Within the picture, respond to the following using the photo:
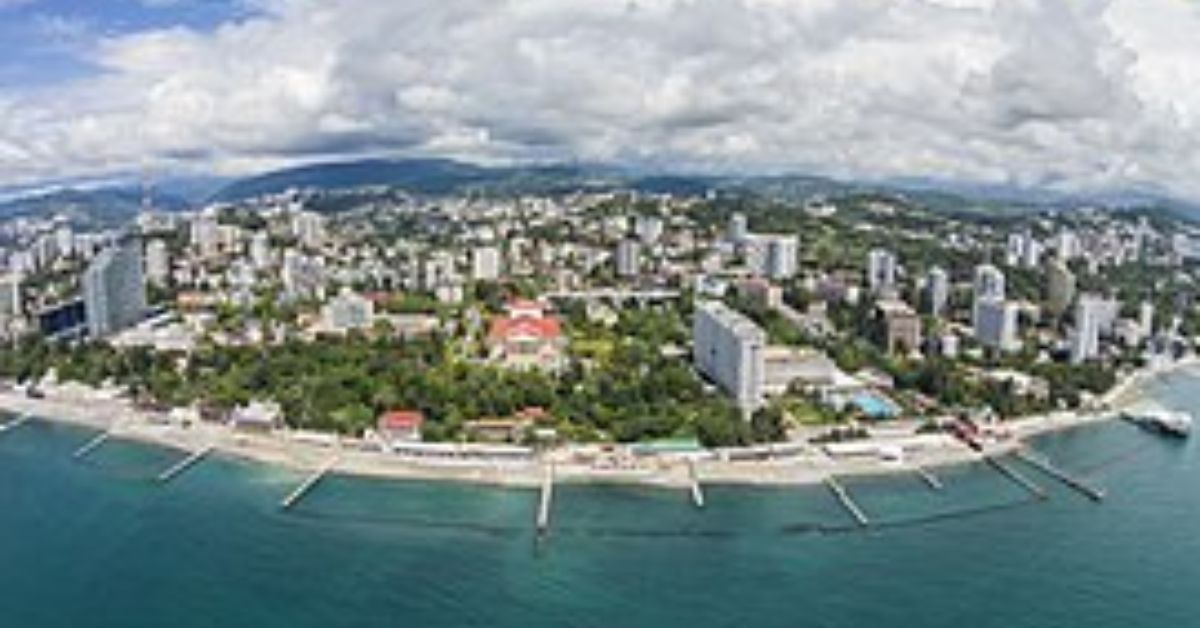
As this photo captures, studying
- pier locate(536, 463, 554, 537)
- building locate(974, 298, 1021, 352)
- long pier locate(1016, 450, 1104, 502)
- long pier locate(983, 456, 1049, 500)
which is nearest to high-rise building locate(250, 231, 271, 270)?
pier locate(536, 463, 554, 537)

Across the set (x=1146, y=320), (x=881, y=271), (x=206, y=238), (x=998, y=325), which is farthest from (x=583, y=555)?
(x=206, y=238)

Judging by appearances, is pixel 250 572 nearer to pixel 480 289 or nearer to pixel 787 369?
pixel 787 369

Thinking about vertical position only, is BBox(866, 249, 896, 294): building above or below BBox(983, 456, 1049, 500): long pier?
above

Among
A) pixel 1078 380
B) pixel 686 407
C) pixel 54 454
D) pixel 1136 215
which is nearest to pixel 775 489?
pixel 686 407

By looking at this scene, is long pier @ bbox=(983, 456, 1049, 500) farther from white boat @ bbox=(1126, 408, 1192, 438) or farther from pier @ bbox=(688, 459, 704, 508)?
pier @ bbox=(688, 459, 704, 508)

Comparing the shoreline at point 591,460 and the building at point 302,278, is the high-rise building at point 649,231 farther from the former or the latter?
the shoreline at point 591,460
